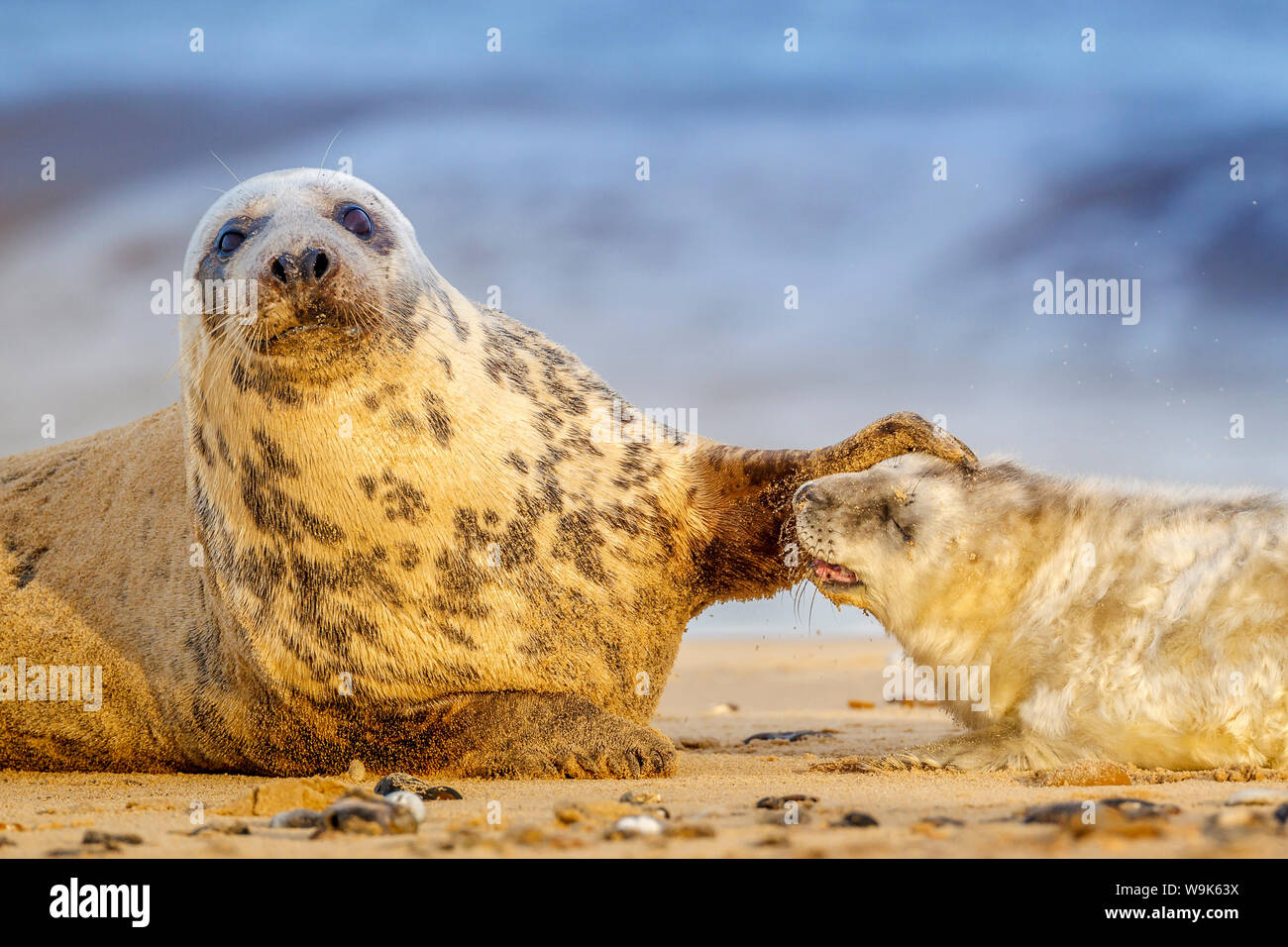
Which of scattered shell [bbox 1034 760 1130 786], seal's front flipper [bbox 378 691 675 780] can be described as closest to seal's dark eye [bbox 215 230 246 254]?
seal's front flipper [bbox 378 691 675 780]

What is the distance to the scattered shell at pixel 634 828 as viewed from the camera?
2.96 meters

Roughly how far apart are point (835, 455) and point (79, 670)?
136 inches

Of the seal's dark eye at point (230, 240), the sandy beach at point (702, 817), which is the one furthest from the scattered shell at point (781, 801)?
the seal's dark eye at point (230, 240)

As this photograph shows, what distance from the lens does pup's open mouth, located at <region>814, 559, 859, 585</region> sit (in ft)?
16.1

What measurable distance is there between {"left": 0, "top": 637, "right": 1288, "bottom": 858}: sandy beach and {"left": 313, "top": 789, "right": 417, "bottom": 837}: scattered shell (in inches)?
1.7

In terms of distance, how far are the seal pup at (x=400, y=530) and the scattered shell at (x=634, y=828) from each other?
5.34 ft

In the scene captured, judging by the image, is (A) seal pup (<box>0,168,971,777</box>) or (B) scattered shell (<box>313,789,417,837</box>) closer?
(B) scattered shell (<box>313,789,417,837</box>)

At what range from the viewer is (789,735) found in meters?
7.26

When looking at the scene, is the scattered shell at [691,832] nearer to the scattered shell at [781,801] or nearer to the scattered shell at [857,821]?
the scattered shell at [857,821]

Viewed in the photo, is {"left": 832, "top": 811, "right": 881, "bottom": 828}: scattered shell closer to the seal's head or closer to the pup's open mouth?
the pup's open mouth
